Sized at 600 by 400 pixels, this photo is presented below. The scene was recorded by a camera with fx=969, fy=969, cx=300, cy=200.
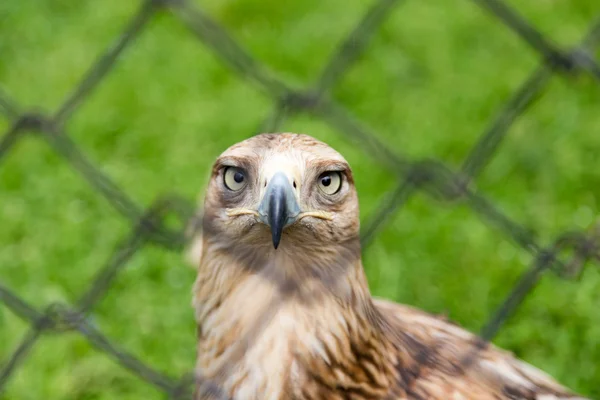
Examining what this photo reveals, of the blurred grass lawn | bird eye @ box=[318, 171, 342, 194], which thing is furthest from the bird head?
the blurred grass lawn

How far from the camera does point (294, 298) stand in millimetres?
2137

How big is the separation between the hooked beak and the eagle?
1.2 inches

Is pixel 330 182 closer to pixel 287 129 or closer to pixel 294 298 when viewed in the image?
pixel 294 298

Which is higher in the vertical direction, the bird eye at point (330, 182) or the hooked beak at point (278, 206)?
the bird eye at point (330, 182)

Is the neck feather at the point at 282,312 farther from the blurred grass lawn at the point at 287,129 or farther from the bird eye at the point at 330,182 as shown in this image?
the blurred grass lawn at the point at 287,129

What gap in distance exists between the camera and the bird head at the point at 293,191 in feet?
6.53

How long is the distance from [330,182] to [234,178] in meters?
0.21

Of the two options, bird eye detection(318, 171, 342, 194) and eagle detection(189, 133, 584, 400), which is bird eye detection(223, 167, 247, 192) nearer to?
eagle detection(189, 133, 584, 400)

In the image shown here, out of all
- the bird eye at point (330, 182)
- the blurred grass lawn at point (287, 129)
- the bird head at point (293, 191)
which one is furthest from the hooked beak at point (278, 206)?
the blurred grass lawn at point (287, 129)

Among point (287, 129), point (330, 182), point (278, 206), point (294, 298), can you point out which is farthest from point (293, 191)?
point (287, 129)

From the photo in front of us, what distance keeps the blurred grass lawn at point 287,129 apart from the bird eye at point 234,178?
1318mm

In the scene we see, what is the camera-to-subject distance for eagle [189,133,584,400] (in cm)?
205

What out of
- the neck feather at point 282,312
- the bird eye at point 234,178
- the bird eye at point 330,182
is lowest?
the neck feather at point 282,312

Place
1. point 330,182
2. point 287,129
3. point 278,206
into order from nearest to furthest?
point 278,206 < point 330,182 < point 287,129
